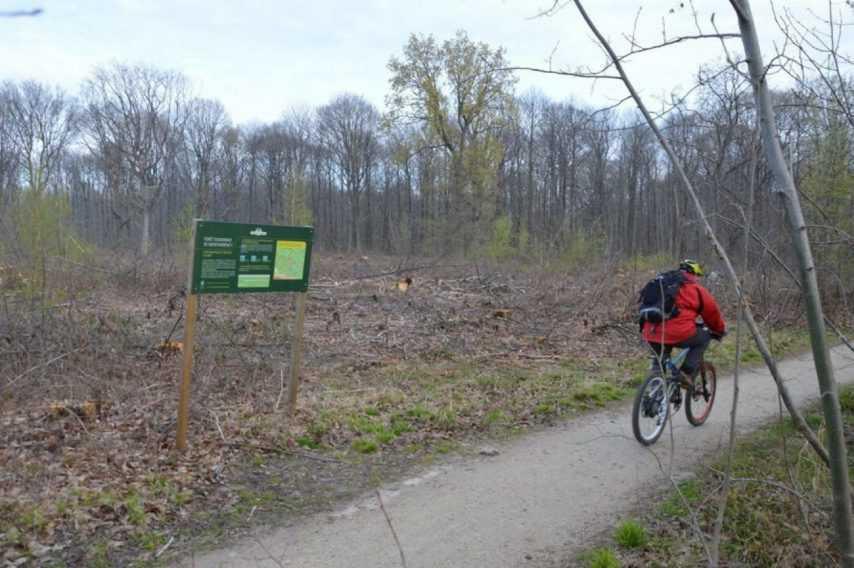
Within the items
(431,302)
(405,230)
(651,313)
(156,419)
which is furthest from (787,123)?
(405,230)

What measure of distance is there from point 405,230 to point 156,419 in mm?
27830

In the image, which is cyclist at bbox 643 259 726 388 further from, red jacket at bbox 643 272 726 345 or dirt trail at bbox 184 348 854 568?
dirt trail at bbox 184 348 854 568

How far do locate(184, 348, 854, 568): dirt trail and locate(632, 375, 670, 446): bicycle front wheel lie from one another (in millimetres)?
145

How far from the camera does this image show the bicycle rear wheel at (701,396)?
720cm

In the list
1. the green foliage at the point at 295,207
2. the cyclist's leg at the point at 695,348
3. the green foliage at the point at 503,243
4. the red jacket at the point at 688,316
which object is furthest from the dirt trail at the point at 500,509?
the green foliage at the point at 295,207

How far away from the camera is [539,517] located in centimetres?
505

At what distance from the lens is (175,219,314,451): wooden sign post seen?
6.26m

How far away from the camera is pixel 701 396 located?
745 centimetres

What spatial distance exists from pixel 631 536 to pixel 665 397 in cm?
157

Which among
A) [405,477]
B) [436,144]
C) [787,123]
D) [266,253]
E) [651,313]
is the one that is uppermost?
[436,144]

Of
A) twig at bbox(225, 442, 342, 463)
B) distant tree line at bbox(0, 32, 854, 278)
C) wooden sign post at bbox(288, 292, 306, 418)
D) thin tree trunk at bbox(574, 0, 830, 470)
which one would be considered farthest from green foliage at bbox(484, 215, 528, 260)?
thin tree trunk at bbox(574, 0, 830, 470)

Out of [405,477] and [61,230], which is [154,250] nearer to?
[61,230]

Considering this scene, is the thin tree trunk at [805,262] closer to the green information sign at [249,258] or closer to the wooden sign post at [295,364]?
the green information sign at [249,258]

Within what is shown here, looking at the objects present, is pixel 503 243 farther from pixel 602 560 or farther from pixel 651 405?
pixel 602 560
